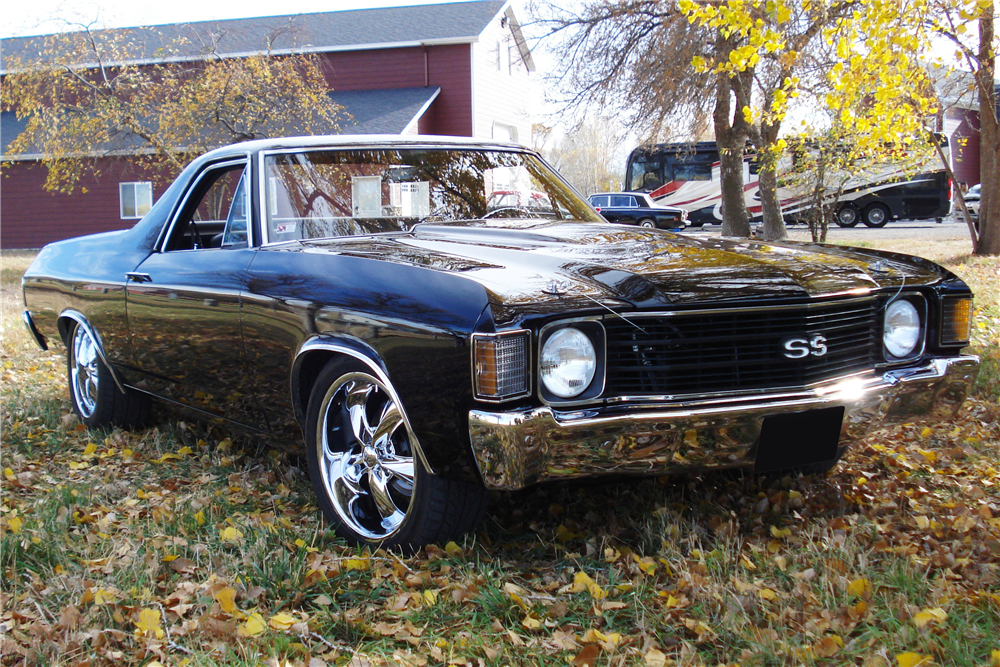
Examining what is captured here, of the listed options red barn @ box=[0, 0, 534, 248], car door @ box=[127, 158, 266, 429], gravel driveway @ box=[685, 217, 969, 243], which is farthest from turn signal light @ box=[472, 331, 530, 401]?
red barn @ box=[0, 0, 534, 248]

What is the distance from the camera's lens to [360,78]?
83.5ft

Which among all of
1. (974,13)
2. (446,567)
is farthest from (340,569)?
(974,13)

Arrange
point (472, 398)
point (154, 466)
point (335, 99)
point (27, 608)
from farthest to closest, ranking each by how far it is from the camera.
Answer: point (335, 99) < point (154, 466) < point (27, 608) < point (472, 398)

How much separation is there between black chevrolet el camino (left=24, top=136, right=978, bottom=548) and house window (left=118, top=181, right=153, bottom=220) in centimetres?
2361

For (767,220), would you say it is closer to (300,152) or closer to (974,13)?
(974,13)

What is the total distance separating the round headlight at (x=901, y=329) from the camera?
3.07 metres

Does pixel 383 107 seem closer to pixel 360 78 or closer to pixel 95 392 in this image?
pixel 360 78

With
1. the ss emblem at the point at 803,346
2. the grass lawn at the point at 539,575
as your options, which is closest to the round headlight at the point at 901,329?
the ss emblem at the point at 803,346

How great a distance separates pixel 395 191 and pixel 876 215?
88.4 ft

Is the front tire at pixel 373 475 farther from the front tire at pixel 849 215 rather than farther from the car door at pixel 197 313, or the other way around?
the front tire at pixel 849 215

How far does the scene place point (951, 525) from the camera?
122 inches

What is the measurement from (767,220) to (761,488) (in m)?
15.4

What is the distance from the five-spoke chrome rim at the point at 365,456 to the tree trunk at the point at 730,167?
49.1 feet

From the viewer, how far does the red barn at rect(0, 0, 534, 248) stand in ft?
81.6
